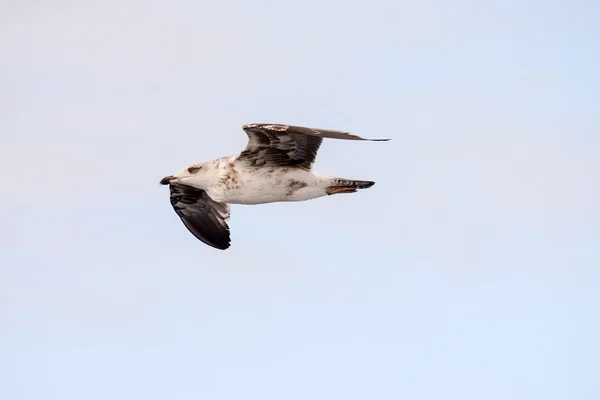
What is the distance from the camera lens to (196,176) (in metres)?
33.5

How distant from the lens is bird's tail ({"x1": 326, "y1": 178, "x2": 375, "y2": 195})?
3178 centimetres

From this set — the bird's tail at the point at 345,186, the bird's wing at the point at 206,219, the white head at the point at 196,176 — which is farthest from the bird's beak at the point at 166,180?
the bird's tail at the point at 345,186

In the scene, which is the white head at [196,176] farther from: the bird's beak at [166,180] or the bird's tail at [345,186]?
the bird's tail at [345,186]

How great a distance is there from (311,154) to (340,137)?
400cm

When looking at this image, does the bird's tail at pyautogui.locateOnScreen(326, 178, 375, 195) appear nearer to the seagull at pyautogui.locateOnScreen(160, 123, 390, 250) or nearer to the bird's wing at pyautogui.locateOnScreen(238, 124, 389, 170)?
the seagull at pyautogui.locateOnScreen(160, 123, 390, 250)

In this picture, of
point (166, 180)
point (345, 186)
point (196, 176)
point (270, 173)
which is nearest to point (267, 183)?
point (270, 173)

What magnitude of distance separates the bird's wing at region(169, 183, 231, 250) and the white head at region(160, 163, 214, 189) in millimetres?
2749

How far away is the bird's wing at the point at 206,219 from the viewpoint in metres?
37.4

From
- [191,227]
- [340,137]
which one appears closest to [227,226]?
[191,227]

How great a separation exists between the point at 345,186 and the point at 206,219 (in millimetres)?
6680

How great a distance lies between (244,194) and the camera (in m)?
32.2

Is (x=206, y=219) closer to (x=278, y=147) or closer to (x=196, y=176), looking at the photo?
(x=196, y=176)

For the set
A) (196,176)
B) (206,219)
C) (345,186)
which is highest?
(345,186)

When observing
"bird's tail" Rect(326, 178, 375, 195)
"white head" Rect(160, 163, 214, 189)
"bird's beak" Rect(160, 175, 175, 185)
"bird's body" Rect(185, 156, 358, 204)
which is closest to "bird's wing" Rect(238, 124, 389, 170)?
"bird's body" Rect(185, 156, 358, 204)
